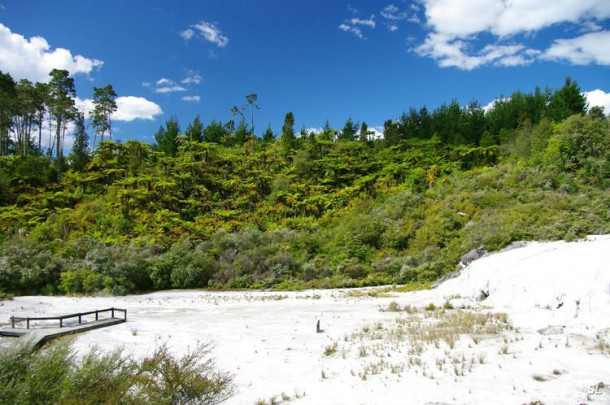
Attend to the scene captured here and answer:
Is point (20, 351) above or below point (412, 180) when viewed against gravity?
below

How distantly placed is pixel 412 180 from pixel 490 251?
17.1 metres

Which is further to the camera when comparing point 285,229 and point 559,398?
point 285,229

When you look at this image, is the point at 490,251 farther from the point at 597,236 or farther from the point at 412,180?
the point at 412,180

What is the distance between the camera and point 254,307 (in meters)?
18.3

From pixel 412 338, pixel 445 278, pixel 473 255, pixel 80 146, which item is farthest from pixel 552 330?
pixel 80 146

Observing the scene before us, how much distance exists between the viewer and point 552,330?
33.1ft

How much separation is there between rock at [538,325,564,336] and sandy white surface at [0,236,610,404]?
0.17 ft

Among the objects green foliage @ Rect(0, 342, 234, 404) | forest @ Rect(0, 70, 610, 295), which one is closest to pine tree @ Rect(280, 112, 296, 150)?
forest @ Rect(0, 70, 610, 295)

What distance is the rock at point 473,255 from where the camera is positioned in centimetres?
2217

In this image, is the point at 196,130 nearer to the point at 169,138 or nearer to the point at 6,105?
the point at 169,138

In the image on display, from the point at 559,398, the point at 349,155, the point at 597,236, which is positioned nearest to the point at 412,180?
the point at 349,155

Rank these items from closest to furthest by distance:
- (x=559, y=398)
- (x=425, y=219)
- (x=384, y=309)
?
(x=559, y=398), (x=384, y=309), (x=425, y=219)

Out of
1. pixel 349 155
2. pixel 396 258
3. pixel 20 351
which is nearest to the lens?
pixel 20 351

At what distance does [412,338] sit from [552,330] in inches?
150
